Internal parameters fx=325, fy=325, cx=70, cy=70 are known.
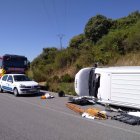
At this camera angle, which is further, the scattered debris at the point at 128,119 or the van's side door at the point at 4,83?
the van's side door at the point at 4,83

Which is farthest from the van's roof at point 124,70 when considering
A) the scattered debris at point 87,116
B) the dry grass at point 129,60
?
the dry grass at point 129,60

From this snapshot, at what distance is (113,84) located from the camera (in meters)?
14.7

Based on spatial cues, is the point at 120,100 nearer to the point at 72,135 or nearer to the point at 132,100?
the point at 132,100

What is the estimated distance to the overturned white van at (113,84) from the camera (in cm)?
1350

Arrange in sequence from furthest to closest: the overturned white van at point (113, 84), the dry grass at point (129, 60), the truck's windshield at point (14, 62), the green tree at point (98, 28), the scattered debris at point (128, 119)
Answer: the green tree at point (98, 28)
the truck's windshield at point (14, 62)
the dry grass at point (129, 60)
the overturned white van at point (113, 84)
the scattered debris at point (128, 119)

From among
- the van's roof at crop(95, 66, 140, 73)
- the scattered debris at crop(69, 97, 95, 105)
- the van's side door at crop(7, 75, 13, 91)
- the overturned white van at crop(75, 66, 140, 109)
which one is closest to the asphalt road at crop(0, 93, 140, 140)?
the overturned white van at crop(75, 66, 140, 109)

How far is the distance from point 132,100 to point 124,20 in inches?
1359

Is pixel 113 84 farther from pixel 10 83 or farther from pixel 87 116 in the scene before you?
pixel 10 83

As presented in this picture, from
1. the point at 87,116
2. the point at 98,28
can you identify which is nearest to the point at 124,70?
the point at 87,116

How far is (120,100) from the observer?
1424 cm

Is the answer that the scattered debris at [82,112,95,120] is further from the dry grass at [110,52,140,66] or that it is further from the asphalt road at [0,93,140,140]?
the dry grass at [110,52,140,66]

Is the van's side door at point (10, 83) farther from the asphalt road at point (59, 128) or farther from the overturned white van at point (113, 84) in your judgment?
the asphalt road at point (59, 128)

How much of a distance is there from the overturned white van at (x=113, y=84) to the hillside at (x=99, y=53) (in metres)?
8.37

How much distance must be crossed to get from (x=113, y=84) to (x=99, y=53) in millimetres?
20564
